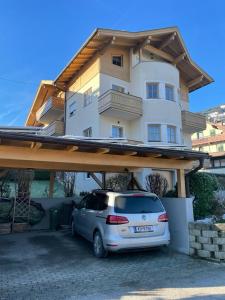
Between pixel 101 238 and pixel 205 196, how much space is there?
15.5ft

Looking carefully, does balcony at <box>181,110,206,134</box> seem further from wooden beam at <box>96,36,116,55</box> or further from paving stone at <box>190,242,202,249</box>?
paving stone at <box>190,242,202,249</box>

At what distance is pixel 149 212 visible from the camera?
7.98 meters

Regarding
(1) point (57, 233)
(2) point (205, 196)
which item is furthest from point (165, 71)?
(1) point (57, 233)

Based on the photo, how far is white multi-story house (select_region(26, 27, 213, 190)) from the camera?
19.8 meters

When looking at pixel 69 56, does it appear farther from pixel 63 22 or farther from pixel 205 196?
pixel 205 196

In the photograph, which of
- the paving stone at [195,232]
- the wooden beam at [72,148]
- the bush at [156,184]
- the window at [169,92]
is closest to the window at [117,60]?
the window at [169,92]

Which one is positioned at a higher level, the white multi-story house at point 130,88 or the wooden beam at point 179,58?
the wooden beam at point 179,58

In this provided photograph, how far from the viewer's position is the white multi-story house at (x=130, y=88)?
19828 mm

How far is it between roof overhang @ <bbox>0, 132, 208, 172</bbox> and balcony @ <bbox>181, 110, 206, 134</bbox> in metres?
13.2

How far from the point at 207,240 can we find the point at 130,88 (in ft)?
50.0

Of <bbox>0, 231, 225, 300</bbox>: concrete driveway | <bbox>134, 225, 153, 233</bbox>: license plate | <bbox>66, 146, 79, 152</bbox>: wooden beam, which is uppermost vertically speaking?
<bbox>66, 146, 79, 152</bbox>: wooden beam

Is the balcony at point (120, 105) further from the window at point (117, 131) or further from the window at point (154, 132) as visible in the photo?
the window at point (154, 132)

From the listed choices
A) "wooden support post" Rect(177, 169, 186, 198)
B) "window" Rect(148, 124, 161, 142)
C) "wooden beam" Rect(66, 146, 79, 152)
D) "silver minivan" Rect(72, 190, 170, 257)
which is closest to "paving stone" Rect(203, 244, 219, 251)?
"silver minivan" Rect(72, 190, 170, 257)

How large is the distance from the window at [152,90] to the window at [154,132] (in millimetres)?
2088
